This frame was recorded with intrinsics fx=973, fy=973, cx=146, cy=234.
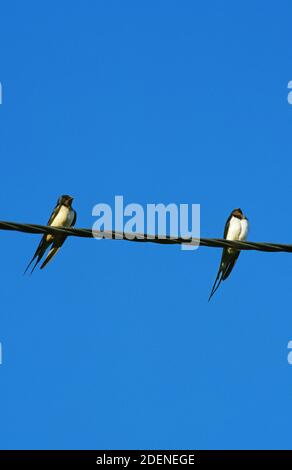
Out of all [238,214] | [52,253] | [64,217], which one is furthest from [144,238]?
[238,214]

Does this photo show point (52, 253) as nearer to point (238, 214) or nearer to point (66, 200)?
point (66, 200)

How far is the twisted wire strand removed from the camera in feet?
14.4

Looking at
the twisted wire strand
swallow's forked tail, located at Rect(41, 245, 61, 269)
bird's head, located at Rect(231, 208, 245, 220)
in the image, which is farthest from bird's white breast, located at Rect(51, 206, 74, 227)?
the twisted wire strand

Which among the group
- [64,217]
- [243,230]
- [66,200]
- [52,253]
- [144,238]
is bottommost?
[144,238]

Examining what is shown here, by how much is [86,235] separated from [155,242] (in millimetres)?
336

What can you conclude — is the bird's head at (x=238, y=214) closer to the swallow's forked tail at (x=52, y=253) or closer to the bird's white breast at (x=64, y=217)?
the bird's white breast at (x=64, y=217)

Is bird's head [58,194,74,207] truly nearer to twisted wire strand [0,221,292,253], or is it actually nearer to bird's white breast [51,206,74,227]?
bird's white breast [51,206,74,227]

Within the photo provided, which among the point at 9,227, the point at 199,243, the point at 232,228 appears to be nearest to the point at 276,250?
the point at 199,243

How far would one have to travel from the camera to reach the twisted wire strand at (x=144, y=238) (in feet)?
14.4

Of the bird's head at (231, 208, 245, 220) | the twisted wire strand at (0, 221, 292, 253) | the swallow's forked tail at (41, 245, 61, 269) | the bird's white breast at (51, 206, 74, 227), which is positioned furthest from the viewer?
the bird's head at (231, 208, 245, 220)

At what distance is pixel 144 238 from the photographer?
179 inches

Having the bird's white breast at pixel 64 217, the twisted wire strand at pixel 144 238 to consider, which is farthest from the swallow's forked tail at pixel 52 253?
the twisted wire strand at pixel 144 238
